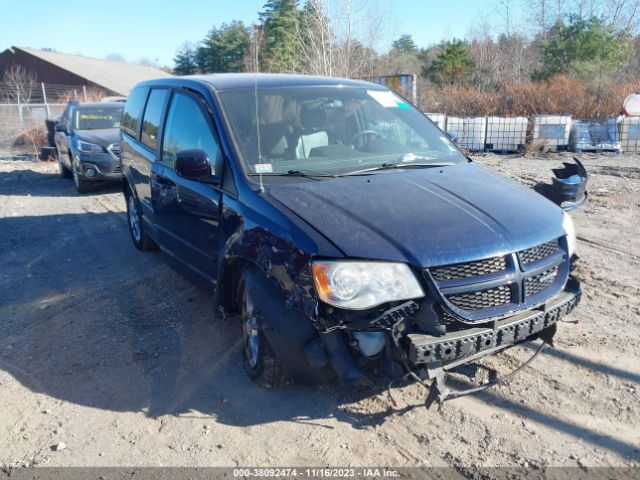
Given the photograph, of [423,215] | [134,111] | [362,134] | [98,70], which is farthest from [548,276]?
[98,70]

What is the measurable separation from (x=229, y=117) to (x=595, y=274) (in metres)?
3.65

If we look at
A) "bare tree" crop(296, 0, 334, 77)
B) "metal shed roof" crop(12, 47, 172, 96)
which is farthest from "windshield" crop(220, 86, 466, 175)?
"metal shed roof" crop(12, 47, 172, 96)

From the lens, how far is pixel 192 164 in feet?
11.9

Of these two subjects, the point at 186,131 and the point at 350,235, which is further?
the point at 186,131

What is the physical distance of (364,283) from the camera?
2688mm

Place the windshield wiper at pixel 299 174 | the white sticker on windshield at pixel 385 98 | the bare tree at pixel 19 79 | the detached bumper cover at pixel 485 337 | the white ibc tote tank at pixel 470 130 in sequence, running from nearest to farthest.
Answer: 1. the detached bumper cover at pixel 485 337
2. the windshield wiper at pixel 299 174
3. the white sticker on windshield at pixel 385 98
4. the white ibc tote tank at pixel 470 130
5. the bare tree at pixel 19 79

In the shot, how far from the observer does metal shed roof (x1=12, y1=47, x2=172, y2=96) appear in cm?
3709

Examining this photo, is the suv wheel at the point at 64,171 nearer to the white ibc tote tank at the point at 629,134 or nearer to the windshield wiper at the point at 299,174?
the windshield wiper at the point at 299,174

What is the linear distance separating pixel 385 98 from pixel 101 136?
7.68m

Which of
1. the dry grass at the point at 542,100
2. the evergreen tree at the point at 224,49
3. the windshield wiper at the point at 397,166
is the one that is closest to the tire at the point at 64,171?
the windshield wiper at the point at 397,166

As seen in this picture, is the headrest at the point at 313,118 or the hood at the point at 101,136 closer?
the headrest at the point at 313,118

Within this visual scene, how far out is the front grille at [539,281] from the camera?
2896 millimetres

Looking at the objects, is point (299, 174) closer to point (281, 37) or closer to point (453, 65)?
point (281, 37)

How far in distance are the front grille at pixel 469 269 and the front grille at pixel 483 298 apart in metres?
0.09
